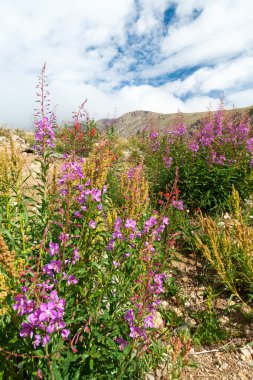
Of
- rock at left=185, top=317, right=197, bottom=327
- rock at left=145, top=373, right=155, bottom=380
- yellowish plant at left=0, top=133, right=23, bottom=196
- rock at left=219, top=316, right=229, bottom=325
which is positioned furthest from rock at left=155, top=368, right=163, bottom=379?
yellowish plant at left=0, top=133, right=23, bottom=196

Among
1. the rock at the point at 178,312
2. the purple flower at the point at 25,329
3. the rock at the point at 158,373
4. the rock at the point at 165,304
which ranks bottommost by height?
the rock at the point at 178,312

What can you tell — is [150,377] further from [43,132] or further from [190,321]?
[43,132]

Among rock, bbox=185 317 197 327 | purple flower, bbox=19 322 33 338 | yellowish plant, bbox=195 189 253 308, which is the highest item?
purple flower, bbox=19 322 33 338

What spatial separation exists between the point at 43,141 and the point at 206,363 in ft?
9.91

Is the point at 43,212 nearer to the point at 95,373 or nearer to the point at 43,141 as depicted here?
the point at 43,141

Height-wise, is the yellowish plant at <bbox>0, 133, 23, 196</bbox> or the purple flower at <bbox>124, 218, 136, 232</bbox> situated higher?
the yellowish plant at <bbox>0, 133, 23, 196</bbox>

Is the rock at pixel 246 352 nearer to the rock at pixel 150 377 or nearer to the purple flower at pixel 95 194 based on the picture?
the rock at pixel 150 377

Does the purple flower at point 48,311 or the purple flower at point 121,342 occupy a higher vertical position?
the purple flower at point 48,311

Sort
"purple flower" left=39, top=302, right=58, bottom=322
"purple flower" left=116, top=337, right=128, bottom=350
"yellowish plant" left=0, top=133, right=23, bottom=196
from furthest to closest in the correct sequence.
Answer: "yellowish plant" left=0, top=133, right=23, bottom=196 < "purple flower" left=116, top=337, right=128, bottom=350 < "purple flower" left=39, top=302, right=58, bottom=322

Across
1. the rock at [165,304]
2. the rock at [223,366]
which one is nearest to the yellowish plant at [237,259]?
the rock at [165,304]

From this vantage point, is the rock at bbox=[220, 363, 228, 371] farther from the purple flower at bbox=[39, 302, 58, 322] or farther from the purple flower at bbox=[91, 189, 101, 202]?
the purple flower at bbox=[39, 302, 58, 322]

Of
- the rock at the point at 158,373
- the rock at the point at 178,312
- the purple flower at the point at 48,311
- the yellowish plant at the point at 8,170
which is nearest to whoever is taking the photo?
the purple flower at the point at 48,311

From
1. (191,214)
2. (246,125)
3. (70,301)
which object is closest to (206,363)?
(70,301)

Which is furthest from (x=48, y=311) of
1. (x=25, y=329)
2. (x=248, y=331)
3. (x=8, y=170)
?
(x=248, y=331)
